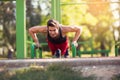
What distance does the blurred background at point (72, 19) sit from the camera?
2609 cm

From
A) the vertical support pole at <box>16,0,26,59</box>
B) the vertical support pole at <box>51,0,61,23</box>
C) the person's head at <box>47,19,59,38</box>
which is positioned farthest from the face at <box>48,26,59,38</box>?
the vertical support pole at <box>51,0,61,23</box>

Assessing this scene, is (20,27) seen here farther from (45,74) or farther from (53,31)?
(45,74)

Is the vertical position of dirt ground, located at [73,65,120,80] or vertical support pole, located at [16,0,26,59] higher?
vertical support pole, located at [16,0,26,59]

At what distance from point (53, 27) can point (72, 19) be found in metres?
20.0

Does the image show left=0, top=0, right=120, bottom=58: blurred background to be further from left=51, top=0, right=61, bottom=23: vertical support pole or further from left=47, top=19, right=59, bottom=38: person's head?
left=47, top=19, right=59, bottom=38: person's head

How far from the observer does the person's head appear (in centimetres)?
656

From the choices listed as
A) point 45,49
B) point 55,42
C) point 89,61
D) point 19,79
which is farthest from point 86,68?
point 45,49

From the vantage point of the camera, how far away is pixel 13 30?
2634 centimetres

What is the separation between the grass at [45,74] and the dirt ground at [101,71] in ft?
0.59

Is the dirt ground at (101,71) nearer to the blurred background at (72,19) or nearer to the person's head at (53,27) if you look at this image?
the person's head at (53,27)

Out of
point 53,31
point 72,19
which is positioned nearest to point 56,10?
point 53,31

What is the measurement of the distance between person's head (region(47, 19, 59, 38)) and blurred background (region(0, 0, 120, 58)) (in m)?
17.3

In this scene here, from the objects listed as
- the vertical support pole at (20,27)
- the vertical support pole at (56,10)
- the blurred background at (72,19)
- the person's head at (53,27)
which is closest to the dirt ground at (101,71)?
the person's head at (53,27)

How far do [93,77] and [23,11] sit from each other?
10.2ft
